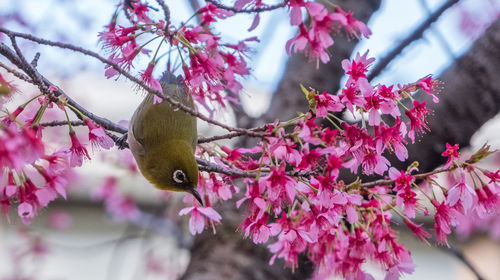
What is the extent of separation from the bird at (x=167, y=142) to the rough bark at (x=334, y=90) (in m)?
0.89

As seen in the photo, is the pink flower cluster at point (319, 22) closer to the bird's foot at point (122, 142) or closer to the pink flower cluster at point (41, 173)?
the pink flower cluster at point (41, 173)

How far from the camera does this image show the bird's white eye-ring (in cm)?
148

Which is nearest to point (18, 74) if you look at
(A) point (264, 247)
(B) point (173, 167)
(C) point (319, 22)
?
(B) point (173, 167)

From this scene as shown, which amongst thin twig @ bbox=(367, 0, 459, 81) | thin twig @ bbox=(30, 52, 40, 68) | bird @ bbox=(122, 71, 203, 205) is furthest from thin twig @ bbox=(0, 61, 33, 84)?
thin twig @ bbox=(367, 0, 459, 81)

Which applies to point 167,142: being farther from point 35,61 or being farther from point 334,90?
point 334,90

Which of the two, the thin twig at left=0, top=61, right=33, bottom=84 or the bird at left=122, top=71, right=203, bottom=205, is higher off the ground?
the thin twig at left=0, top=61, right=33, bottom=84

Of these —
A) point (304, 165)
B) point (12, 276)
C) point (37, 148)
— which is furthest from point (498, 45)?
point (12, 276)

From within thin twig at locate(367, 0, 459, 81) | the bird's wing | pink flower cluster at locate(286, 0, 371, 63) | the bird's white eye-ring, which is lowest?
the bird's white eye-ring

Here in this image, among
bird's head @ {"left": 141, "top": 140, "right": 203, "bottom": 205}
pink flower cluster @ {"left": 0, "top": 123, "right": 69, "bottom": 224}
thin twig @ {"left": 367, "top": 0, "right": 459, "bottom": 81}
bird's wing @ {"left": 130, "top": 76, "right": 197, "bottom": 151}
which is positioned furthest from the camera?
thin twig @ {"left": 367, "top": 0, "right": 459, "bottom": 81}

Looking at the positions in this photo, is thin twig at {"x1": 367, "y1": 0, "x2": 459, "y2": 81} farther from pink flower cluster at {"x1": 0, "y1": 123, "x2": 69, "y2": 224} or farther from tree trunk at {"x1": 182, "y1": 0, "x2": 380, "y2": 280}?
pink flower cluster at {"x1": 0, "y1": 123, "x2": 69, "y2": 224}

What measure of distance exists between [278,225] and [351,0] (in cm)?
155

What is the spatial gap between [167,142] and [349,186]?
606 mm

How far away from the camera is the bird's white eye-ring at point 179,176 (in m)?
1.48

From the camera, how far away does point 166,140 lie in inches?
63.8
